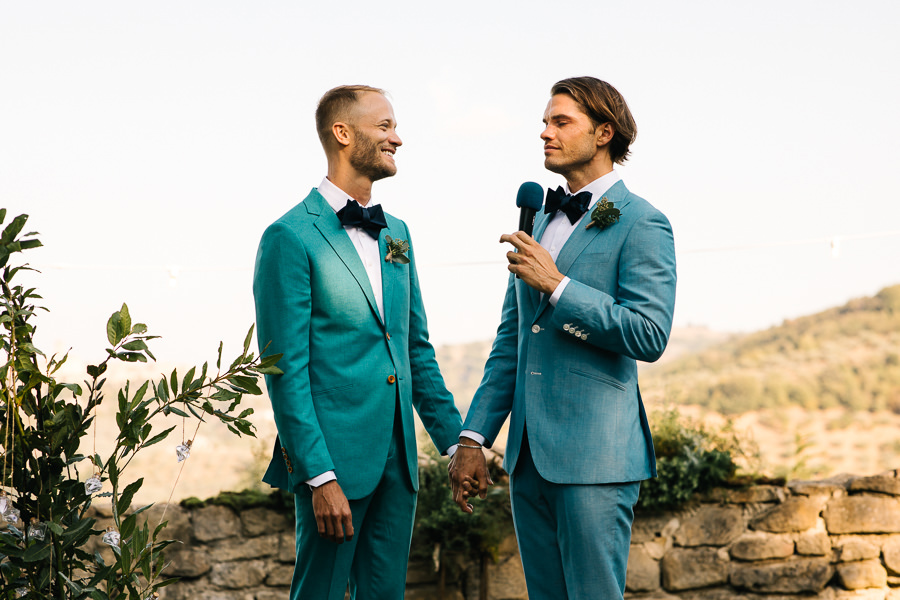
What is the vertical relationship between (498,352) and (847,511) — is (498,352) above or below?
above

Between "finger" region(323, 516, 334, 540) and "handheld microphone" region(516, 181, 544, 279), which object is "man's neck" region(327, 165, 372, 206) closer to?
"handheld microphone" region(516, 181, 544, 279)

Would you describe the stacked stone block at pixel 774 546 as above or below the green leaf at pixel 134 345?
below

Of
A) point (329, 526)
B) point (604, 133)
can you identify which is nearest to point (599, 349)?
point (604, 133)

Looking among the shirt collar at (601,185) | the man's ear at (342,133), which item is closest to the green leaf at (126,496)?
the man's ear at (342,133)

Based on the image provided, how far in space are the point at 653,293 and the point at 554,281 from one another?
271 millimetres

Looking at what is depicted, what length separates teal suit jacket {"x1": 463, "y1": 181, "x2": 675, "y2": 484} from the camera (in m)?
2.25

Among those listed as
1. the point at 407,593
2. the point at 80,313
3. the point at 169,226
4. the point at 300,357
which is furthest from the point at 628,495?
the point at 169,226

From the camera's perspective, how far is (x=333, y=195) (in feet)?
8.61

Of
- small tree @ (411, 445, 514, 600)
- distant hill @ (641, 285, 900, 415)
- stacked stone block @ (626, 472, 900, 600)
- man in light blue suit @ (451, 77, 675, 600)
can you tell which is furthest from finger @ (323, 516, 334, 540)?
distant hill @ (641, 285, 900, 415)

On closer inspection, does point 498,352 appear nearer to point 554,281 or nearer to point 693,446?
point 554,281

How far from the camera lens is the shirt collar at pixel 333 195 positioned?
8.57ft

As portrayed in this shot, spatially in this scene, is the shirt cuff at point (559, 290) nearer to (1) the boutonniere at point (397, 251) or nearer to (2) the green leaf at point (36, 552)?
(1) the boutonniere at point (397, 251)

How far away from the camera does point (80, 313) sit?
7.84m

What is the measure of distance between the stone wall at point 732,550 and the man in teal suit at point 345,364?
2.29m
